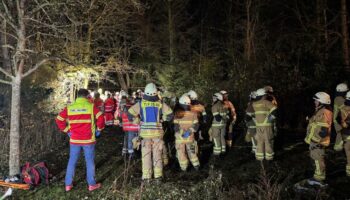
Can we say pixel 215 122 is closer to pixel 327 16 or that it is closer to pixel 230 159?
pixel 230 159

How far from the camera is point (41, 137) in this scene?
10680mm

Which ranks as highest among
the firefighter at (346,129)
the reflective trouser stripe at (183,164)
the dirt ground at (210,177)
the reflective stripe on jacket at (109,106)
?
the reflective stripe on jacket at (109,106)

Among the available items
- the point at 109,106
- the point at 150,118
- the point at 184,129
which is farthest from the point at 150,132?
the point at 109,106

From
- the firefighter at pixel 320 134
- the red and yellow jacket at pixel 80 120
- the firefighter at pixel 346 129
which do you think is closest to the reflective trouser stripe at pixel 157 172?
the red and yellow jacket at pixel 80 120

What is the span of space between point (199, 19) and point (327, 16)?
10.3m

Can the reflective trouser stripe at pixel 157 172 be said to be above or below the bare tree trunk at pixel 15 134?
below

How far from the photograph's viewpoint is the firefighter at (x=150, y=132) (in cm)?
729

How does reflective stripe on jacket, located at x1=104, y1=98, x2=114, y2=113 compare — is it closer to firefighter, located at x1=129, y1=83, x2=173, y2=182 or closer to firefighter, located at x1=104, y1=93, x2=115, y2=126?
firefighter, located at x1=104, y1=93, x2=115, y2=126

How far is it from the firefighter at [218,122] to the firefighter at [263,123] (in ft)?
3.61

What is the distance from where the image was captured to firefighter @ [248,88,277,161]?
8820 mm

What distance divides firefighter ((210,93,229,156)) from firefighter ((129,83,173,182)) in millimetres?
2595

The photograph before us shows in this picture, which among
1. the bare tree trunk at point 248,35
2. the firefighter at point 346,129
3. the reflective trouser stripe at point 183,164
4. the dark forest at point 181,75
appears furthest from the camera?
the bare tree trunk at point 248,35

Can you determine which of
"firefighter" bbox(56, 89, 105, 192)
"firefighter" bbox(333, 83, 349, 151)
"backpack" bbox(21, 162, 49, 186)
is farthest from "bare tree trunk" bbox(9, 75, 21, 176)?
"firefighter" bbox(333, 83, 349, 151)

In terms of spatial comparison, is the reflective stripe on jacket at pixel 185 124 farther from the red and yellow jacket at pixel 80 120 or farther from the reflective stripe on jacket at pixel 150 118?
the red and yellow jacket at pixel 80 120
